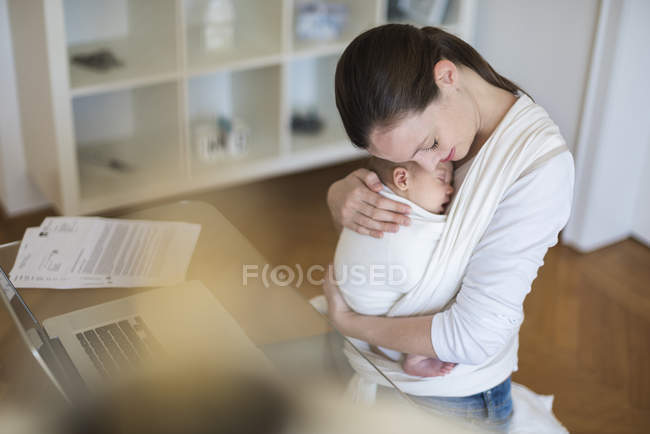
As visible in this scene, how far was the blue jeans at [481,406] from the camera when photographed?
1296 mm

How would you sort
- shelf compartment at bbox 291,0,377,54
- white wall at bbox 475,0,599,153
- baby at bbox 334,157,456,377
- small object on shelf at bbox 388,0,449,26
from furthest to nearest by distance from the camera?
small object on shelf at bbox 388,0,449,26 → shelf compartment at bbox 291,0,377,54 → white wall at bbox 475,0,599,153 → baby at bbox 334,157,456,377

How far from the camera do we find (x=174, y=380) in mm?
1059

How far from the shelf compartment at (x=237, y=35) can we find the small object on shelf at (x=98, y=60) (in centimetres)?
22

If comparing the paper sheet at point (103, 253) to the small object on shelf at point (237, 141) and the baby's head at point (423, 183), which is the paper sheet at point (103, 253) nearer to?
the baby's head at point (423, 183)

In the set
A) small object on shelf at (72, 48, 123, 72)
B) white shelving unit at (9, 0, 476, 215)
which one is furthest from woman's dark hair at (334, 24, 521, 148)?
small object on shelf at (72, 48, 123, 72)

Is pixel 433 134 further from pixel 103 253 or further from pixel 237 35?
pixel 237 35

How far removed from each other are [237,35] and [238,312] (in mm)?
1634

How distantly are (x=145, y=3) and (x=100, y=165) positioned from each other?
531mm

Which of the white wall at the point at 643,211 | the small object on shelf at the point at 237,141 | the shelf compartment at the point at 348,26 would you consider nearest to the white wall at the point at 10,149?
the small object on shelf at the point at 237,141

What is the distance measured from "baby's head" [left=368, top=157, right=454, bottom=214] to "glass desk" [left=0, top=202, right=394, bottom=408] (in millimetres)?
233

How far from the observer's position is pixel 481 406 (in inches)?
52.1

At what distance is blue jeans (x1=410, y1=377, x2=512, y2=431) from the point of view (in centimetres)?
130

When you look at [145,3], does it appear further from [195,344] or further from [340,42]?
[195,344]

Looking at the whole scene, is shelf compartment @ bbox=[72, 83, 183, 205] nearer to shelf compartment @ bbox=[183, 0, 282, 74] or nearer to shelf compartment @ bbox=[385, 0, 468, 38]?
shelf compartment @ bbox=[183, 0, 282, 74]
